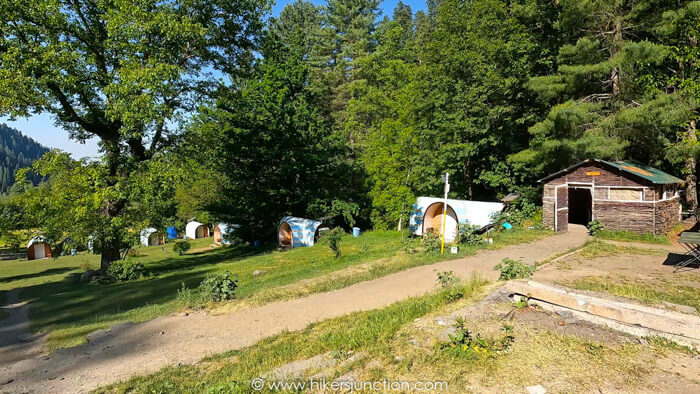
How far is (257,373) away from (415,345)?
222 centimetres

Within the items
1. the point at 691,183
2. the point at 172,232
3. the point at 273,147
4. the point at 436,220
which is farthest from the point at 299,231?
the point at 172,232

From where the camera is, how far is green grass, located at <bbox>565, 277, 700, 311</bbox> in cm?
669

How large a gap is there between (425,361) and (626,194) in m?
15.5

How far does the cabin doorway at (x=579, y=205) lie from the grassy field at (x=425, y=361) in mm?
19006

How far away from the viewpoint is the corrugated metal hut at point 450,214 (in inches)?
714

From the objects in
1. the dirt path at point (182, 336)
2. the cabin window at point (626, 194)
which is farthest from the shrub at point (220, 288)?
the cabin window at point (626, 194)

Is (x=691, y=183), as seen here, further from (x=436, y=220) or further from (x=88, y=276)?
(x=88, y=276)

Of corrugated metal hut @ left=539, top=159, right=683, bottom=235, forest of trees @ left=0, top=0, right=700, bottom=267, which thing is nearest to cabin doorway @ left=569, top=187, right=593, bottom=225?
forest of trees @ left=0, top=0, right=700, bottom=267

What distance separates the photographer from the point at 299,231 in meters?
22.6

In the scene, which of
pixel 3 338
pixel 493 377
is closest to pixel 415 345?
pixel 493 377

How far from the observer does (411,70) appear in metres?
31.0

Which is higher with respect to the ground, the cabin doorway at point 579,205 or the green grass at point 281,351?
the cabin doorway at point 579,205

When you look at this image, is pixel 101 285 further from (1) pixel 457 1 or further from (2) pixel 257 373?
(1) pixel 457 1

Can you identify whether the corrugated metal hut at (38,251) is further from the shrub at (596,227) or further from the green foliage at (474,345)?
the shrub at (596,227)
